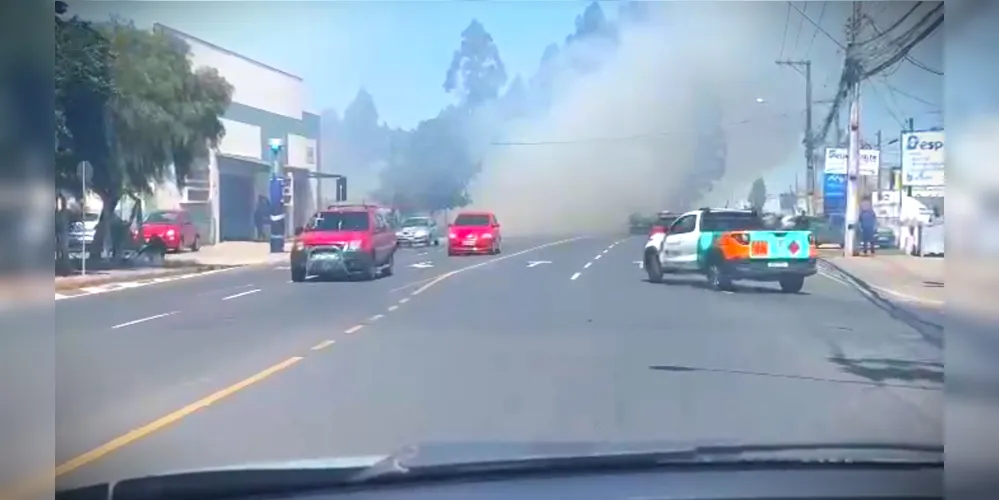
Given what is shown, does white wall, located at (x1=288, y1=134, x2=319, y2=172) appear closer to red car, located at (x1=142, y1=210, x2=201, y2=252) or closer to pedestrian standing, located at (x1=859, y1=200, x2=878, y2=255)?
red car, located at (x1=142, y1=210, x2=201, y2=252)

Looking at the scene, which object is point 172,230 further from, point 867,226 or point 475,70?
point 867,226

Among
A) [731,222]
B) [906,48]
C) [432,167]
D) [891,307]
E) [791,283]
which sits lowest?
[891,307]

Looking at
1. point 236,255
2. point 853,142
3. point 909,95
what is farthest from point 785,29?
point 236,255

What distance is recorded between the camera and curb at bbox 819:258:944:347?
8438mm

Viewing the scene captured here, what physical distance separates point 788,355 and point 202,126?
450 centimetres

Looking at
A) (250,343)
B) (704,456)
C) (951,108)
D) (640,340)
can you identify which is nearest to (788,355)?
(640,340)

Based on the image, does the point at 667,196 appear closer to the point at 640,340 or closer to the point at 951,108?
the point at 640,340

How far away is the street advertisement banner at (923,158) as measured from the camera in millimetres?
8516

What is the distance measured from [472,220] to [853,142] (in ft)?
11.7

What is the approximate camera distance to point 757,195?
956cm

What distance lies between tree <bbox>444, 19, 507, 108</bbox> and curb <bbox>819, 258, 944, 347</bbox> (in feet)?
10.4

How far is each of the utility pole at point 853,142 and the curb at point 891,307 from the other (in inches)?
7.5

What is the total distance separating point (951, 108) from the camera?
820 cm

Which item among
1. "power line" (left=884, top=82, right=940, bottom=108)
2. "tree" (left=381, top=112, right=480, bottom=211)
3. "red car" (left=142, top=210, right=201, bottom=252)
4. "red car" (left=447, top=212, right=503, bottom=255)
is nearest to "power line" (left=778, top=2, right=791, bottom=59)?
"power line" (left=884, top=82, right=940, bottom=108)
